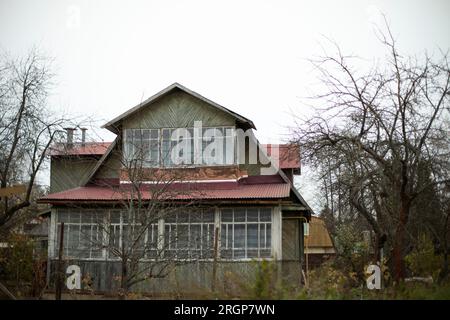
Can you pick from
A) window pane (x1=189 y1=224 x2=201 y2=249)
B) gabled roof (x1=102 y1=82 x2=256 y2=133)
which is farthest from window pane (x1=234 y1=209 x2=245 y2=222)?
gabled roof (x1=102 y1=82 x2=256 y2=133)

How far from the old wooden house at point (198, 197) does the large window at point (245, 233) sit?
0.04 metres

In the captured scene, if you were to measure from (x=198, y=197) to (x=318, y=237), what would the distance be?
23.0 m

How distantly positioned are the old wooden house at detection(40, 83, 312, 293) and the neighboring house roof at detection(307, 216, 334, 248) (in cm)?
1735

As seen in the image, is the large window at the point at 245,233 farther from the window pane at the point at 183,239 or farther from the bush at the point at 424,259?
the bush at the point at 424,259

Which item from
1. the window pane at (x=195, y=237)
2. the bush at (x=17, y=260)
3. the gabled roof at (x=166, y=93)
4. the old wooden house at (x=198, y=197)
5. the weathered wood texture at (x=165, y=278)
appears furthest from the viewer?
the gabled roof at (x=166, y=93)

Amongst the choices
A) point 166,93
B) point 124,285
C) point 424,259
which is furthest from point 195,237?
point 124,285

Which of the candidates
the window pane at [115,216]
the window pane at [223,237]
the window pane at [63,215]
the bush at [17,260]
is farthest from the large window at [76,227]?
the window pane at [223,237]

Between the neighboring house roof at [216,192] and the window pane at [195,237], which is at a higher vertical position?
the neighboring house roof at [216,192]

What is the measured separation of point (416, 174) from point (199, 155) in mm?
9390

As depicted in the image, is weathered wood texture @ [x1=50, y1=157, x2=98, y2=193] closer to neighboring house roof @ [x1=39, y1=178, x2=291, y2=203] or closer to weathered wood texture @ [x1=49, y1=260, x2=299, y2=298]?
neighboring house roof @ [x1=39, y1=178, x2=291, y2=203]

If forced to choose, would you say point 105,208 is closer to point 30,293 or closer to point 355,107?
point 30,293

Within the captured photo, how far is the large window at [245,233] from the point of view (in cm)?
2033
